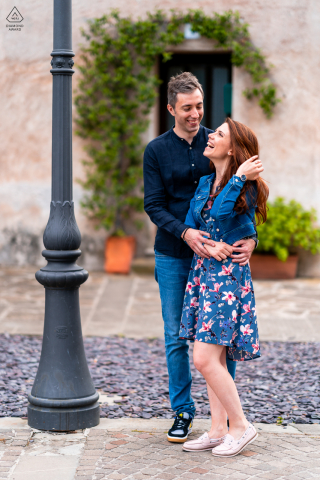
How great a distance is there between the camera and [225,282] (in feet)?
10.5

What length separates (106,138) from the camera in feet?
27.8

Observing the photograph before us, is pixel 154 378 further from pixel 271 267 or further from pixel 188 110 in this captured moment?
pixel 271 267

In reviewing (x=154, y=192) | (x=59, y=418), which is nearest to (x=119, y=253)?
(x=59, y=418)

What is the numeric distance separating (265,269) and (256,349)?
5247 millimetres

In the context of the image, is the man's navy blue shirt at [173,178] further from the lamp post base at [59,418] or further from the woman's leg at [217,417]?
the lamp post base at [59,418]

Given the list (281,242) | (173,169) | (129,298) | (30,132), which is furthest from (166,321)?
(30,132)

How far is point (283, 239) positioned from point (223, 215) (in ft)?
17.1

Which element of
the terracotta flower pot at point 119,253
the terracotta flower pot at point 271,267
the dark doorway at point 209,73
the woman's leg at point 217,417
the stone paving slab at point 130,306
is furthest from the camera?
the dark doorway at point 209,73

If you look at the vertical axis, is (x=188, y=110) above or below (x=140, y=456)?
above

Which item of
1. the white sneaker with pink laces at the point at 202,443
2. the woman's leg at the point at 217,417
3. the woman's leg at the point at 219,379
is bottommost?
the white sneaker with pink laces at the point at 202,443

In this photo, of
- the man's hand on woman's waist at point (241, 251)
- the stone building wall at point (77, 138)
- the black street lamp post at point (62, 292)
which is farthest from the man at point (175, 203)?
the stone building wall at point (77, 138)

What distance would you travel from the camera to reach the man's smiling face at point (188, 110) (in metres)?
3.35

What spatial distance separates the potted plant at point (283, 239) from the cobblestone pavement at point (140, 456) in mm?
4577
